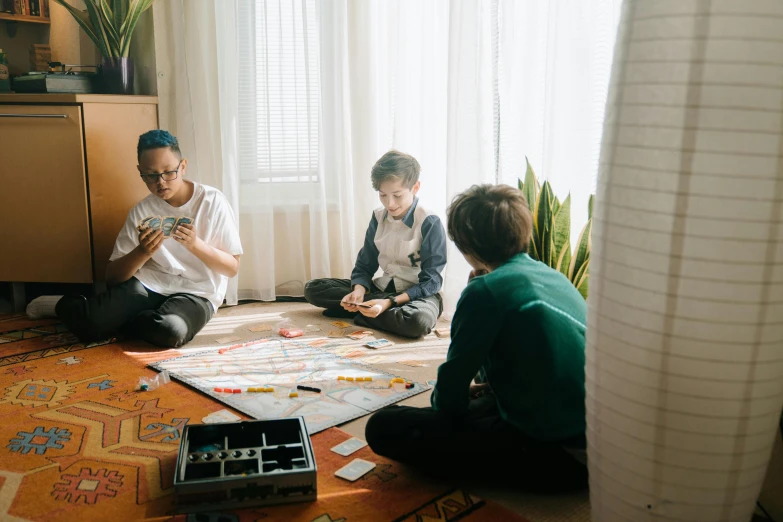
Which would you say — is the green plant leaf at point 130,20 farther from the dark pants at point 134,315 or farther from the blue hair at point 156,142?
the dark pants at point 134,315

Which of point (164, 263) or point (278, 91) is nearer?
point (164, 263)

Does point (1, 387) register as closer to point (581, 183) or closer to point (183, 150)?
point (183, 150)

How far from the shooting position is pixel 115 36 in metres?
3.23

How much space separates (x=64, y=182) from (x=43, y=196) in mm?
121

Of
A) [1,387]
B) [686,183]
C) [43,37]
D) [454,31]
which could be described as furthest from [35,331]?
[686,183]

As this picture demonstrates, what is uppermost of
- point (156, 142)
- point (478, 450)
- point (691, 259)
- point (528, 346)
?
point (156, 142)

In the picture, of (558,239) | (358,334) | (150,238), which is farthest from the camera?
(358,334)

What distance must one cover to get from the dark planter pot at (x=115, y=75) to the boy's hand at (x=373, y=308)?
1.58 m

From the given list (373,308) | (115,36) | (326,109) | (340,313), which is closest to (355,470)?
(373,308)

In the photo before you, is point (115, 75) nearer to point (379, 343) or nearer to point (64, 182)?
point (64, 182)

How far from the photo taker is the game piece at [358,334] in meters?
2.80

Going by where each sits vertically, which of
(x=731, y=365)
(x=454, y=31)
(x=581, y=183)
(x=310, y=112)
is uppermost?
(x=454, y=31)

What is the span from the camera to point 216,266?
2836 millimetres

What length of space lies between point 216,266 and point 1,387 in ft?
2.92
